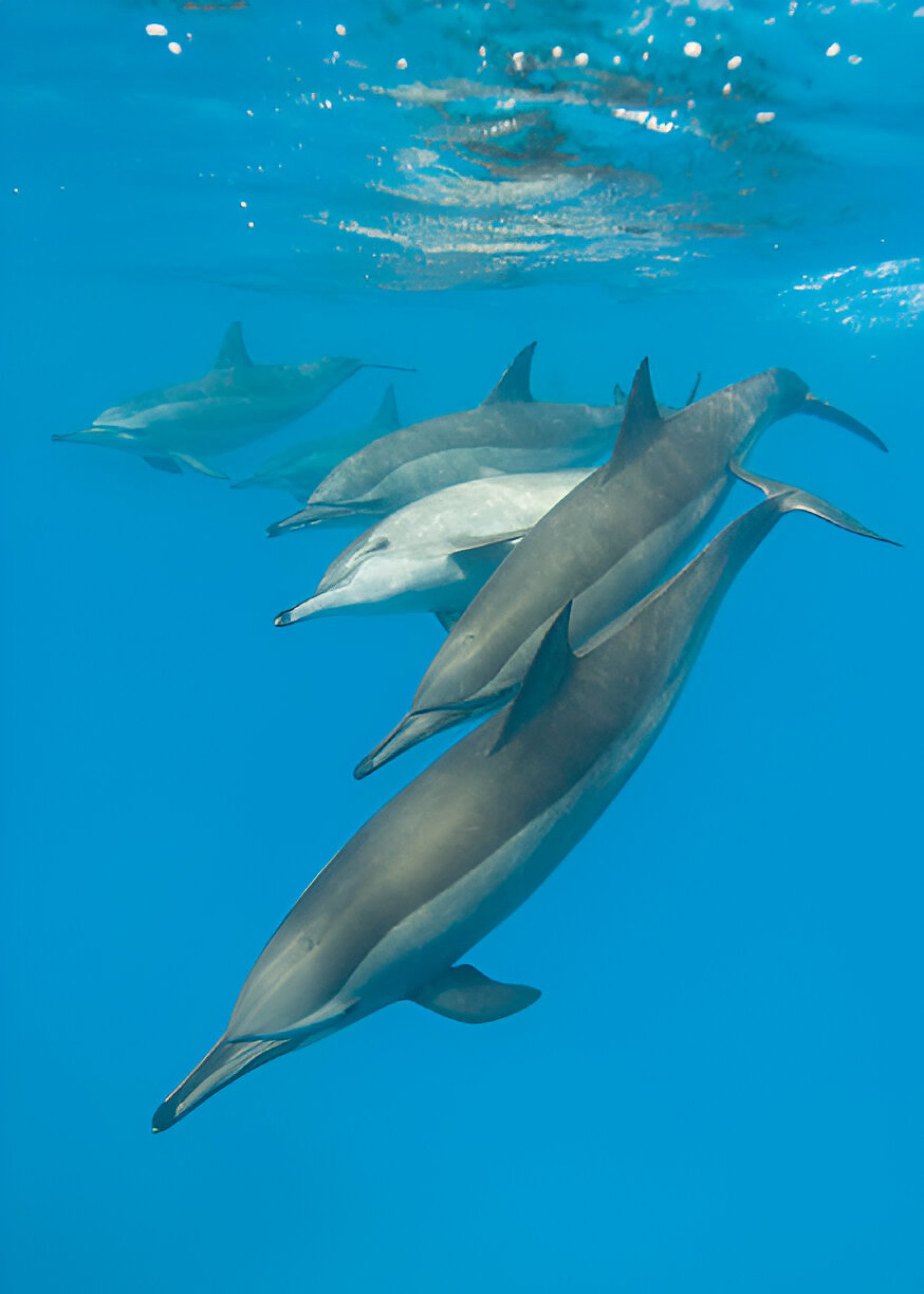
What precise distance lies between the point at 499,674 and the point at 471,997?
1.33 m

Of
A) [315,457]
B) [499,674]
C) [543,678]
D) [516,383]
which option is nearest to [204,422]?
[315,457]

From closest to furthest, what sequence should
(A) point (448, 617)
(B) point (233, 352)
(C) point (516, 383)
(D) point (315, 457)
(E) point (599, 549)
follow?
(E) point (599, 549) → (A) point (448, 617) → (C) point (516, 383) → (D) point (315, 457) → (B) point (233, 352)

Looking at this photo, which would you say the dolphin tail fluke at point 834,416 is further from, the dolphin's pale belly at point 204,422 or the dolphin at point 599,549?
the dolphin's pale belly at point 204,422

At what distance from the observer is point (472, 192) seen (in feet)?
42.7

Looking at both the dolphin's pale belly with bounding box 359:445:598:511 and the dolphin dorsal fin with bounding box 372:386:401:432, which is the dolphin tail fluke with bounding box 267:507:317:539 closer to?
the dolphin's pale belly with bounding box 359:445:598:511

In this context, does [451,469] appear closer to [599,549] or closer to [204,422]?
[599,549]

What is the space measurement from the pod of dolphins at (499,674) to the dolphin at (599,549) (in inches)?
0.4

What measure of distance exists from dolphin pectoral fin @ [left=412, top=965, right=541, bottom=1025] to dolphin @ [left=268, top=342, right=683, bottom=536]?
9.77 feet

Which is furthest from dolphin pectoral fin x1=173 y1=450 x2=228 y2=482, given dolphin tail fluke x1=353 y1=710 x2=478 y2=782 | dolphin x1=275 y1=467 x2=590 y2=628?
dolphin tail fluke x1=353 y1=710 x2=478 y2=782

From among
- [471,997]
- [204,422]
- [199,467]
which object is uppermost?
[204,422]

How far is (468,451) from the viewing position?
6.12 m

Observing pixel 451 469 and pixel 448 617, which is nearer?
pixel 448 617

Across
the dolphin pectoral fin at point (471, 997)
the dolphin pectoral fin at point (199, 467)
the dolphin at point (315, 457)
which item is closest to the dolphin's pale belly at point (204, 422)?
the dolphin pectoral fin at point (199, 467)

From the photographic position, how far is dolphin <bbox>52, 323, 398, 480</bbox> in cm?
1038
